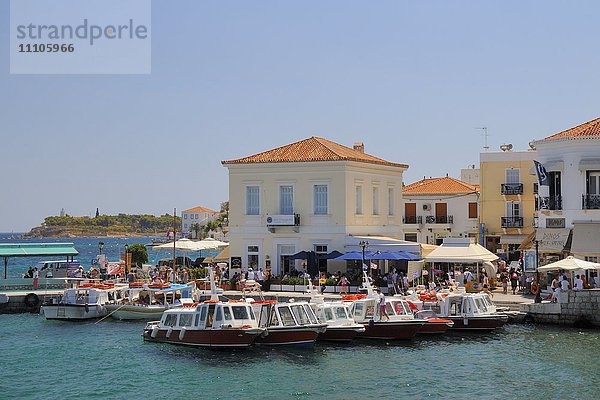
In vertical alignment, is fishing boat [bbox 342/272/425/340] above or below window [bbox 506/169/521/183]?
below

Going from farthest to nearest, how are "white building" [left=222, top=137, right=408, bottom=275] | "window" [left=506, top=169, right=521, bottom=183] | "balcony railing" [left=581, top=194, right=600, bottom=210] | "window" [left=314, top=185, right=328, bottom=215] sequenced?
"window" [left=506, top=169, right=521, bottom=183], "window" [left=314, top=185, right=328, bottom=215], "white building" [left=222, top=137, right=408, bottom=275], "balcony railing" [left=581, top=194, right=600, bottom=210]

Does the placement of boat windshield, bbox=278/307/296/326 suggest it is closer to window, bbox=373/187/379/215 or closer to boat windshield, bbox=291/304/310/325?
boat windshield, bbox=291/304/310/325

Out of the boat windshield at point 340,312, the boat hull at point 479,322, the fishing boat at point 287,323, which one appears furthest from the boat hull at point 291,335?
the boat hull at point 479,322

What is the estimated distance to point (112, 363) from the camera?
30188 millimetres

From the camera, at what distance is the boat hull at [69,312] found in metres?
41.7

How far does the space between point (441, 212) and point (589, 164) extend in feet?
83.0

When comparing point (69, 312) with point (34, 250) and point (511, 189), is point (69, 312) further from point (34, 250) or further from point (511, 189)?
point (511, 189)

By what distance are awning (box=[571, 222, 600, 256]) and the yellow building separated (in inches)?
706

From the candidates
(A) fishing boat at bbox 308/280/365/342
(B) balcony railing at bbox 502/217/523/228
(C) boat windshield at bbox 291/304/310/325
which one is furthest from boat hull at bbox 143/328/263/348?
(B) balcony railing at bbox 502/217/523/228

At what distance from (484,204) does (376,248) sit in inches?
687

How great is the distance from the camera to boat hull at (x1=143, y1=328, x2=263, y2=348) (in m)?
31.1

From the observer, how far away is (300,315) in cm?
3203

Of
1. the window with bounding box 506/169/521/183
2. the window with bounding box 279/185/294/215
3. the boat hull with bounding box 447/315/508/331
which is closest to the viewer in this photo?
the boat hull with bounding box 447/315/508/331

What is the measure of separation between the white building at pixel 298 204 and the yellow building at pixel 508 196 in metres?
12.7
